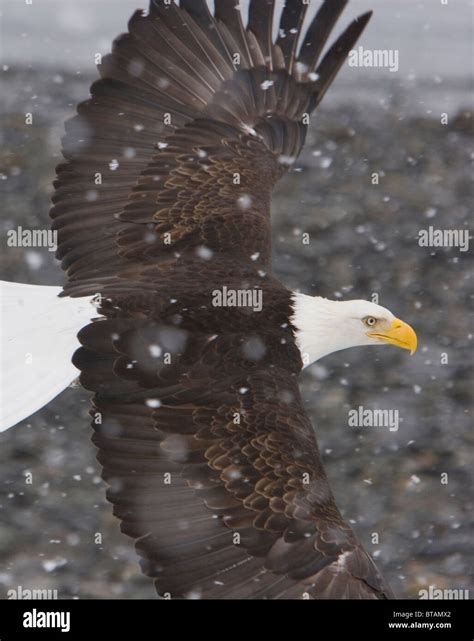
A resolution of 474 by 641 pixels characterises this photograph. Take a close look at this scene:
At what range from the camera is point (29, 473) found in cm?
675

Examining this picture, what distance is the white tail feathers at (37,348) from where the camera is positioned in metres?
4.74

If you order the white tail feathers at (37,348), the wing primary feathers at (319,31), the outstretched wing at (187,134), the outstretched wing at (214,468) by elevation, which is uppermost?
the wing primary feathers at (319,31)

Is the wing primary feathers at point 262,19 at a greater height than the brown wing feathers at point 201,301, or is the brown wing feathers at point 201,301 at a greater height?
the wing primary feathers at point 262,19

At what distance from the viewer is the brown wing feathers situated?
14.0ft

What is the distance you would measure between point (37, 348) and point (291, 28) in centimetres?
196

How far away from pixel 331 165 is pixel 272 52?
3.24 meters

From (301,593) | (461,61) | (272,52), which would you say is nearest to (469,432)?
(272,52)

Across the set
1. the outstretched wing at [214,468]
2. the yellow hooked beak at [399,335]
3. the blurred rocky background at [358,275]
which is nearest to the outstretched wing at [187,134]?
the outstretched wing at [214,468]

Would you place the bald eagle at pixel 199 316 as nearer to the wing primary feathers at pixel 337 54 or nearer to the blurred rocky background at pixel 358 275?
the wing primary feathers at pixel 337 54

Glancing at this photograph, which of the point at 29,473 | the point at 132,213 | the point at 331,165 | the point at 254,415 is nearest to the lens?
the point at 254,415

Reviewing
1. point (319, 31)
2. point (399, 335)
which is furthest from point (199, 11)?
point (399, 335)

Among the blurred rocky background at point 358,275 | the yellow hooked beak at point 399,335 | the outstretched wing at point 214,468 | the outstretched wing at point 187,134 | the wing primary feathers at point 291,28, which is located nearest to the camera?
the outstretched wing at point 214,468

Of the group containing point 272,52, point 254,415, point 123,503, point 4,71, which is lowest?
point 123,503

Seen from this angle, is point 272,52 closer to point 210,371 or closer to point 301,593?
point 210,371
